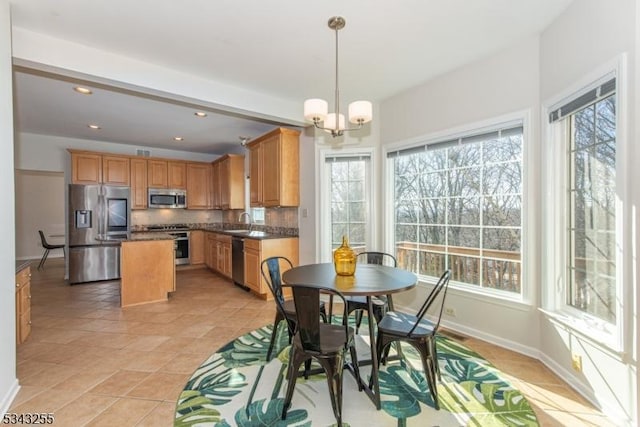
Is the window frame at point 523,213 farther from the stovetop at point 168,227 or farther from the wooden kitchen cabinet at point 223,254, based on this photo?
the stovetop at point 168,227

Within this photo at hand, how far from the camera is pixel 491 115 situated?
280cm

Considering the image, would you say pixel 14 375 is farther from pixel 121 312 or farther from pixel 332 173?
pixel 332 173

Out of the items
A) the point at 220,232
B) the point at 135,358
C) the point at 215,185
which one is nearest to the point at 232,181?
the point at 215,185

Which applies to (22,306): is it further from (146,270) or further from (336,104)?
(336,104)

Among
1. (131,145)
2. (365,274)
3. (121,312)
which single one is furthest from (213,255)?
(365,274)

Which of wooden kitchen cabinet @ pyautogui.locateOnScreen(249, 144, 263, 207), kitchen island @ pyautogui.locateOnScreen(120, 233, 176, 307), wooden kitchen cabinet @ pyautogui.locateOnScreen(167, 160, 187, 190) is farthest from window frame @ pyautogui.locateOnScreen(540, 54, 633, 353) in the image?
wooden kitchen cabinet @ pyautogui.locateOnScreen(167, 160, 187, 190)

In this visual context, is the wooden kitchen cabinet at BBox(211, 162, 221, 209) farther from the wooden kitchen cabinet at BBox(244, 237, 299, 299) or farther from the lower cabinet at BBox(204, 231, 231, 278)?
the wooden kitchen cabinet at BBox(244, 237, 299, 299)

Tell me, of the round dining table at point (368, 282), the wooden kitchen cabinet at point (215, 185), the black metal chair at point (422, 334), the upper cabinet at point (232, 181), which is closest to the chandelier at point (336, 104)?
the round dining table at point (368, 282)

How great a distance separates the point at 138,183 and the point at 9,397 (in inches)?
187

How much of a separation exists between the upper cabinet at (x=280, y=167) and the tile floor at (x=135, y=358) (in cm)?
153

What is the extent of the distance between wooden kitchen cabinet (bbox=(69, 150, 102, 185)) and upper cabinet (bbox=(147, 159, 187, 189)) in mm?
848

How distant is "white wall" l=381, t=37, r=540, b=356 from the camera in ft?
8.38

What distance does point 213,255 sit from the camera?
5965 millimetres

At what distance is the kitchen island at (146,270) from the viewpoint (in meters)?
3.95
